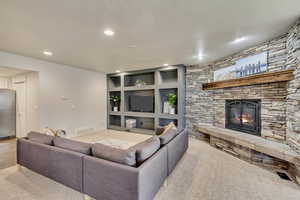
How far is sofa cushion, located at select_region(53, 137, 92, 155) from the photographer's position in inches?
77.2

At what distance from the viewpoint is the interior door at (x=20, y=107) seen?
4.74 meters

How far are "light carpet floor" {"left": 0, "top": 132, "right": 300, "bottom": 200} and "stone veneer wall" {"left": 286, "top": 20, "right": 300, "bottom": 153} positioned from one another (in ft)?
2.41

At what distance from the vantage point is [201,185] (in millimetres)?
2189

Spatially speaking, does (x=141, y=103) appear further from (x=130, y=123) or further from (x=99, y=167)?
(x=99, y=167)

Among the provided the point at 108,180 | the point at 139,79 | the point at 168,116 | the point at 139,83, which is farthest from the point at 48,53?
the point at 168,116

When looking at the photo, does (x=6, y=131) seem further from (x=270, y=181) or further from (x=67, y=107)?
(x=270, y=181)

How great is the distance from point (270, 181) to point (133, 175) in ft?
7.95

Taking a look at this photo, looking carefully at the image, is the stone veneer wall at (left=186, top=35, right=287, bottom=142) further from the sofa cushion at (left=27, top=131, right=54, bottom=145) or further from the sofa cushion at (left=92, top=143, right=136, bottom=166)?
the sofa cushion at (left=27, top=131, right=54, bottom=145)

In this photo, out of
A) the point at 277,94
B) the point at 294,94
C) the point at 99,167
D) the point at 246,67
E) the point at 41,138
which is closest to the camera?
the point at 99,167

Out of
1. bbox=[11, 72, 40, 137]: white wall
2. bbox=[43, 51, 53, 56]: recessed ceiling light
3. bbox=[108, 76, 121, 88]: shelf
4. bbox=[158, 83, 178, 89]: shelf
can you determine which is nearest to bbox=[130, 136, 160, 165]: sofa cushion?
bbox=[158, 83, 178, 89]: shelf

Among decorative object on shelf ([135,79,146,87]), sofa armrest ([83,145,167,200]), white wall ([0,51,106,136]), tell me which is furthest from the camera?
decorative object on shelf ([135,79,146,87])

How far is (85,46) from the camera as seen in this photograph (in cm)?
316

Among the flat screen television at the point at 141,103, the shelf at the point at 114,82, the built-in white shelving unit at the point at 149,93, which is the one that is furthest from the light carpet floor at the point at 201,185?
the shelf at the point at 114,82

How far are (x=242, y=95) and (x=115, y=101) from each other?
16.5 ft
